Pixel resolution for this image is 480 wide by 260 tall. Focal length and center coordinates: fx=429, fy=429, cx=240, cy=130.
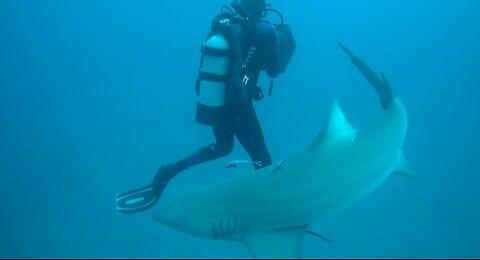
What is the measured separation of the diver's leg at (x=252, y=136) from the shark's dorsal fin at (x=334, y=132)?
1.63 metres

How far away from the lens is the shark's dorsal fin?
13.1 ft

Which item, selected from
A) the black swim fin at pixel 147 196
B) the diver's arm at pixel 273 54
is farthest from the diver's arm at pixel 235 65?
the black swim fin at pixel 147 196

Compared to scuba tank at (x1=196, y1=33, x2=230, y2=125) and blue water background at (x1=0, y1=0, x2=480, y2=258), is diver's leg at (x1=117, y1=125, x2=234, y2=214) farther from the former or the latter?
blue water background at (x1=0, y1=0, x2=480, y2=258)

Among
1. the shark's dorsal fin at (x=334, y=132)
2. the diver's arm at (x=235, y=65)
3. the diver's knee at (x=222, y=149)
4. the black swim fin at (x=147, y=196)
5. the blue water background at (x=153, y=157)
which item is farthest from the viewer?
the blue water background at (x=153, y=157)

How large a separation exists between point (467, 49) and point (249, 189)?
254 feet

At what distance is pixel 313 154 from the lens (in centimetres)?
394

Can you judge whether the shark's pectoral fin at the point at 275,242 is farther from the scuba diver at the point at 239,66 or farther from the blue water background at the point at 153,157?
the blue water background at the point at 153,157

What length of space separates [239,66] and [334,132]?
4.96ft

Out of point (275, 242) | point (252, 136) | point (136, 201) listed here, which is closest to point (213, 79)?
point (252, 136)

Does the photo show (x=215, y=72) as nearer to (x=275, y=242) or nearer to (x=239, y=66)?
(x=239, y=66)

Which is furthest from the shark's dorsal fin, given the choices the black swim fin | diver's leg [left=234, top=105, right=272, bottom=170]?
the black swim fin

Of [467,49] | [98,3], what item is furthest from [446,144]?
[98,3]

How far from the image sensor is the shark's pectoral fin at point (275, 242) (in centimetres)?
365

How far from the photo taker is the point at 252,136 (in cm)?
590
